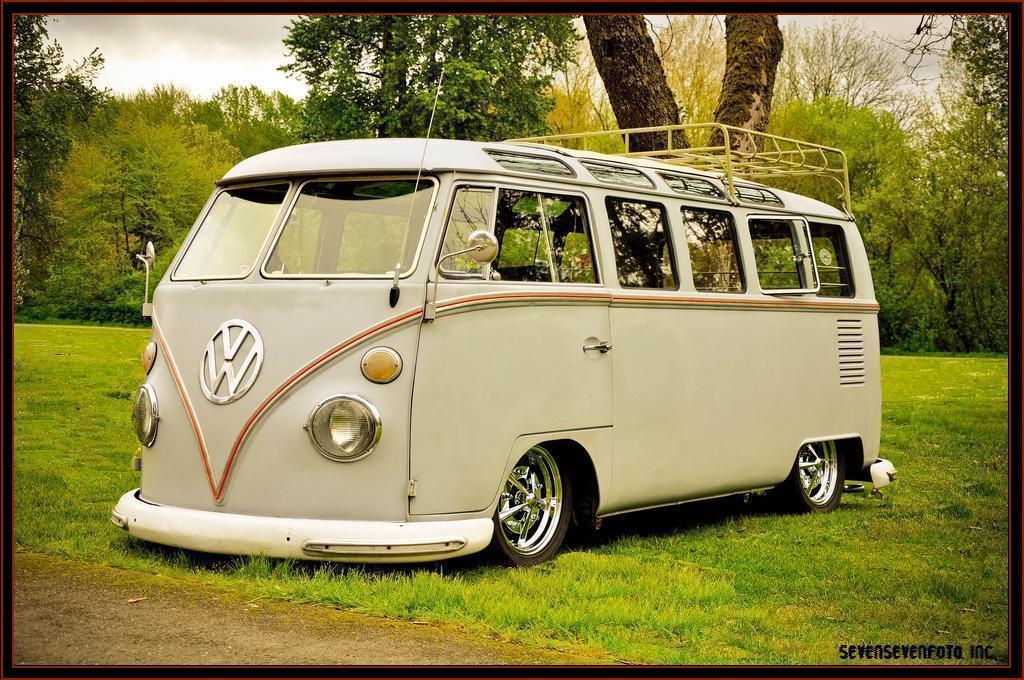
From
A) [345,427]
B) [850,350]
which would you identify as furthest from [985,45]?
[345,427]

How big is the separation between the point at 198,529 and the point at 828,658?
353 cm

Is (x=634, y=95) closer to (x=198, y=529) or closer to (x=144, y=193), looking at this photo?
(x=198, y=529)

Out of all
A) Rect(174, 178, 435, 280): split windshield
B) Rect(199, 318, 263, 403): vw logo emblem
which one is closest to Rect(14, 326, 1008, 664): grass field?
Rect(199, 318, 263, 403): vw logo emblem

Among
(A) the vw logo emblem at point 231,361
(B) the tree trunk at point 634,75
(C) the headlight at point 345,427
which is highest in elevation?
(B) the tree trunk at point 634,75

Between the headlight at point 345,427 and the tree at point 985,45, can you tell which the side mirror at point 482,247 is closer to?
the headlight at point 345,427

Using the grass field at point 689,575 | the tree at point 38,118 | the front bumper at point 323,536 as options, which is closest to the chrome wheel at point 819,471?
the grass field at point 689,575

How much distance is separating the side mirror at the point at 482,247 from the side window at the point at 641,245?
1.53 metres

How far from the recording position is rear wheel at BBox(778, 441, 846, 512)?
10.2 m

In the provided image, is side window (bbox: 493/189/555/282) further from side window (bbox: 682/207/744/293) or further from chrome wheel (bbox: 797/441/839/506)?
chrome wheel (bbox: 797/441/839/506)

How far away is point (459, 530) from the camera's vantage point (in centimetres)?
690

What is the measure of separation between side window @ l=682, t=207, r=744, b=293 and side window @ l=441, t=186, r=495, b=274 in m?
2.10

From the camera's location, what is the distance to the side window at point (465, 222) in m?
7.18

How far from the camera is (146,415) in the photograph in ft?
24.4

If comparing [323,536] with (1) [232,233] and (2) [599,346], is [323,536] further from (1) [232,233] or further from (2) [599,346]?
(2) [599,346]
